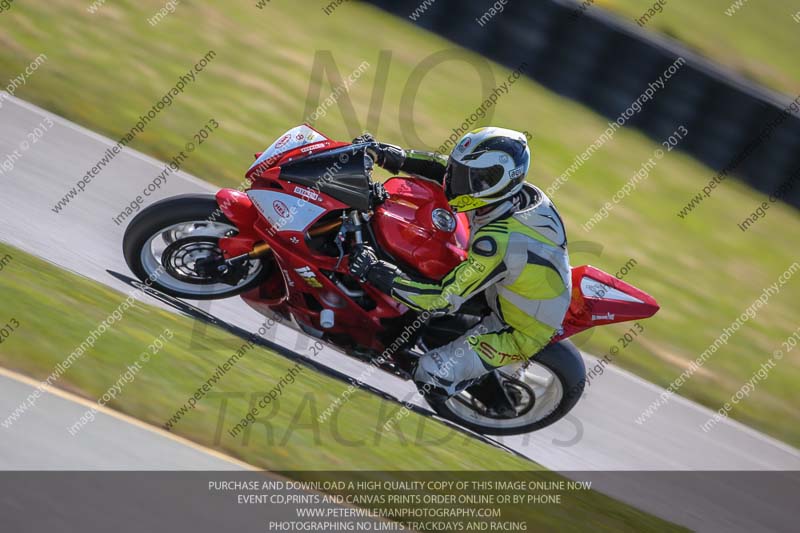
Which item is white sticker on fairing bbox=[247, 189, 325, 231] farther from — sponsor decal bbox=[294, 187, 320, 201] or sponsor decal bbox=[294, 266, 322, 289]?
sponsor decal bbox=[294, 266, 322, 289]

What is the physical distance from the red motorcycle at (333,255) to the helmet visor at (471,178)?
1.43 ft

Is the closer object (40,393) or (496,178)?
(40,393)

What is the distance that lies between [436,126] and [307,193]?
17.6ft

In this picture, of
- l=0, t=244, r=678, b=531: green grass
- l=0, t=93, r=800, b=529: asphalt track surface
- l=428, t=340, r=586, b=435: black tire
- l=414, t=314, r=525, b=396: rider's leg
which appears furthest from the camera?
l=0, t=93, r=800, b=529: asphalt track surface

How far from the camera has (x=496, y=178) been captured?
4.89 m

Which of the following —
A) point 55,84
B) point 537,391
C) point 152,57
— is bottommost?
point 537,391

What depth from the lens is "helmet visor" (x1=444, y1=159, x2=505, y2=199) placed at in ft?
16.0

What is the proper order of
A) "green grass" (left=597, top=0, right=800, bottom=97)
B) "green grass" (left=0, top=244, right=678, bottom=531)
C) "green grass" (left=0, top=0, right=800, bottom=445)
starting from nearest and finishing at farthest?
"green grass" (left=0, top=244, right=678, bottom=531) < "green grass" (left=0, top=0, right=800, bottom=445) < "green grass" (left=597, top=0, right=800, bottom=97)

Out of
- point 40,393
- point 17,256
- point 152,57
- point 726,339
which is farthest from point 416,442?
point 152,57

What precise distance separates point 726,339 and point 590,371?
2.24 metres

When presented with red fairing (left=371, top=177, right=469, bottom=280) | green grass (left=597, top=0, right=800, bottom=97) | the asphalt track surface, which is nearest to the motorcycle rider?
red fairing (left=371, top=177, right=469, bottom=280)

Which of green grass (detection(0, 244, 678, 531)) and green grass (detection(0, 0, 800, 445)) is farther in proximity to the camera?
green grass (detection(0, 0, 800, 445))

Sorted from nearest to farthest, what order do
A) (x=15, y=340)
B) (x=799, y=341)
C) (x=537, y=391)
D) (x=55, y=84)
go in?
(x=15, y=340), (x=537, y=391), (x=55, y=84), (x=799, y=341)

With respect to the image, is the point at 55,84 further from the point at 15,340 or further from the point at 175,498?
the point at 175,498
